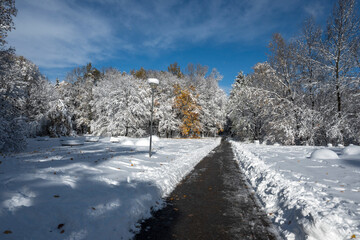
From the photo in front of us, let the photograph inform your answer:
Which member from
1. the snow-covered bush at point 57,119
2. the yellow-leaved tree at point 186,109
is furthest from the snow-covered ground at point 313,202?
the snow-covered bush at point 57,119

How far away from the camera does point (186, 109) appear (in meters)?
34.9

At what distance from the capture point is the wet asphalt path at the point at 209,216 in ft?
11.5

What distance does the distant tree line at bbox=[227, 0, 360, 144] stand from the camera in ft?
49.6

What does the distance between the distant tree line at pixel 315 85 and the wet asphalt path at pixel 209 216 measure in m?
14.4

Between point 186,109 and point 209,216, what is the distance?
30942 mm

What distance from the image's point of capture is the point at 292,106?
19688 millimetres

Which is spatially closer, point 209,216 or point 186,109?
point 209,216

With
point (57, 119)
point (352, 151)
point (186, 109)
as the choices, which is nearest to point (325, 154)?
point (352, 151)

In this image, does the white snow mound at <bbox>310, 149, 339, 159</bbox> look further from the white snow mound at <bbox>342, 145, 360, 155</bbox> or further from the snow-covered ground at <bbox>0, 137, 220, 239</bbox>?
the snow-covered ground at <bbox>0, 137, 220, 239</bbox>

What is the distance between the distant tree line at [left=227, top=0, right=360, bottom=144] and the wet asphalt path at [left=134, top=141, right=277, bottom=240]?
14.4 metres

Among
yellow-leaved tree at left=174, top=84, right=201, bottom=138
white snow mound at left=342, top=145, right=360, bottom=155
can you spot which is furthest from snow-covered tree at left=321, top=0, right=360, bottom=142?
yellow-leaved tree at left=174, top=84, right=201, bottom=138

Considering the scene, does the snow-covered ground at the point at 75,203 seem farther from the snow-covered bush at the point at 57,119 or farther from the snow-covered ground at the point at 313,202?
the snow-covered bush at the point at 57,119

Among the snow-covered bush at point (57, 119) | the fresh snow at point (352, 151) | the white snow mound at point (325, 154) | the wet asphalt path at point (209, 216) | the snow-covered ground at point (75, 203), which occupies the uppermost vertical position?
the snow-covered bush at point (57, 119)

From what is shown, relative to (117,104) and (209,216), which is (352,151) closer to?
(209,216)
